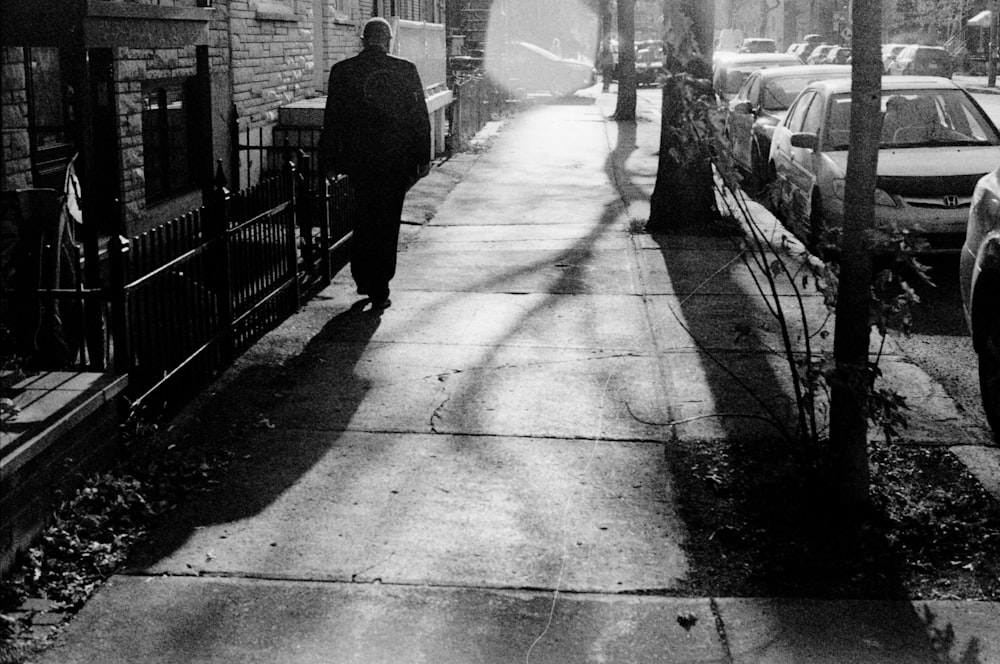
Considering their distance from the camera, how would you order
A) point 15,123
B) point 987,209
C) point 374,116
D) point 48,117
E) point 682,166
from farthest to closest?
point 682,166
point 374,116
point 48,117
point 15,123
point 987,209

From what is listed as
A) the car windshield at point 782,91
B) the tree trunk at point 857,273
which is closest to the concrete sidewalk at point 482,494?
the tree trunk at point 857,273

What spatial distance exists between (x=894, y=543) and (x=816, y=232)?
6.68 metres

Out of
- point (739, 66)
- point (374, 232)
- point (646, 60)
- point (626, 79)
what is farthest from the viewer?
point (646, 60)

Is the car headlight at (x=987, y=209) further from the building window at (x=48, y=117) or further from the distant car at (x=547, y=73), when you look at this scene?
the distant car at (x=547, y=73)

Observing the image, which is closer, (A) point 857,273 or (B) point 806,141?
(A) point 857,273

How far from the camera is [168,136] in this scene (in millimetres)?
11352

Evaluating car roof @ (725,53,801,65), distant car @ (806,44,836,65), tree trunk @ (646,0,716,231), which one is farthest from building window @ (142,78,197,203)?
distant car @ (806,44,836,65)

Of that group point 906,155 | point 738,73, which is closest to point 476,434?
point 906,155

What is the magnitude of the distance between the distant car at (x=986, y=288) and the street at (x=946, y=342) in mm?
214

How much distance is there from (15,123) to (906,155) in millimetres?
7340

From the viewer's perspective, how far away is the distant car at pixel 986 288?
6.45 metres

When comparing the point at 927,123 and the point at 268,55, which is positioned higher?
the point at 268,55

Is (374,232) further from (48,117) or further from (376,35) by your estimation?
(48,117)

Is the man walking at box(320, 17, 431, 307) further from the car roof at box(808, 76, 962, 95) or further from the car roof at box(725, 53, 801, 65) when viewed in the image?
the car roof at box(725, 53, 801, 65)
